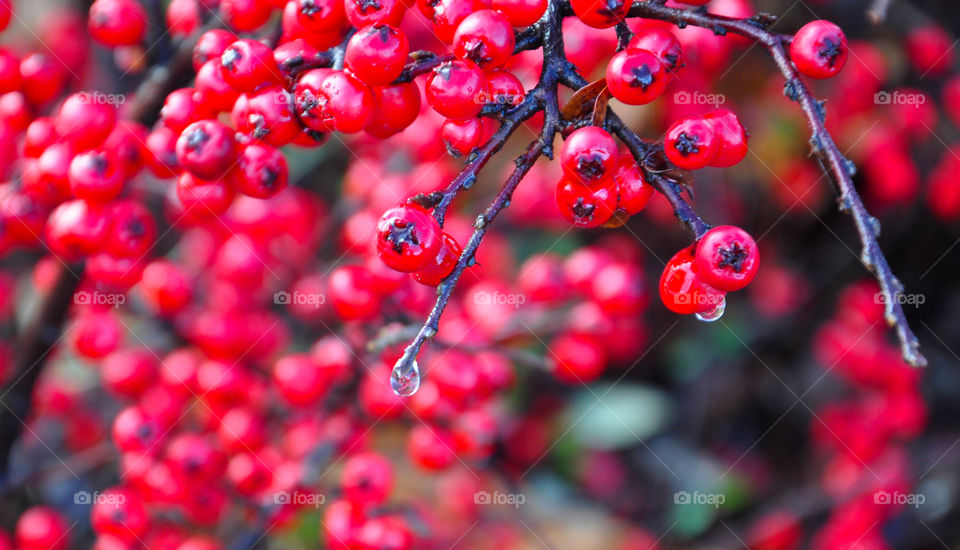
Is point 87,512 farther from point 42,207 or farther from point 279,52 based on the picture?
point 279,52

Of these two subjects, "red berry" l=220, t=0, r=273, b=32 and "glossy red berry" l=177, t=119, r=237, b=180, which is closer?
"glossy red berry" l=177, t=119, r=237, b=180

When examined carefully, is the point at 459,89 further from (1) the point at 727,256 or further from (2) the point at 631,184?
(1) the point at 727,256

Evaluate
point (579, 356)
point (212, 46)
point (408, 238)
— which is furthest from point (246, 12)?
point (579, 356)

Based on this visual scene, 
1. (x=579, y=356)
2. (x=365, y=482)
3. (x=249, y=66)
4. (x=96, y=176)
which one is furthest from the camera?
(x=579, y=356)

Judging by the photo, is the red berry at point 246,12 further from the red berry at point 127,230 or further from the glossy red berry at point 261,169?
the red berry at point 127,230

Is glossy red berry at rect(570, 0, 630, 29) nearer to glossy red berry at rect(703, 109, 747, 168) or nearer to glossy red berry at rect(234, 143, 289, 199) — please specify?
glossy red berry at rect(703, 109, 747, 168)

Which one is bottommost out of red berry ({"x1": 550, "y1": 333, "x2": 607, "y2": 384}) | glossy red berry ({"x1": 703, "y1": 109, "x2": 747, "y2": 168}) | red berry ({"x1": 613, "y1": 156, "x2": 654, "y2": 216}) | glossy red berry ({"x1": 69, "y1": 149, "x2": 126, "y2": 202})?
red berry ({"x1": 550, "y1": 333, "x2": 607, "y2": 384})

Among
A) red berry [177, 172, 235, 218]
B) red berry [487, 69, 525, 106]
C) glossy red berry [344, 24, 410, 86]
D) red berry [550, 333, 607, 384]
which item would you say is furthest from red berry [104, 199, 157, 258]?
red berry [550, 333, 607, 384]
